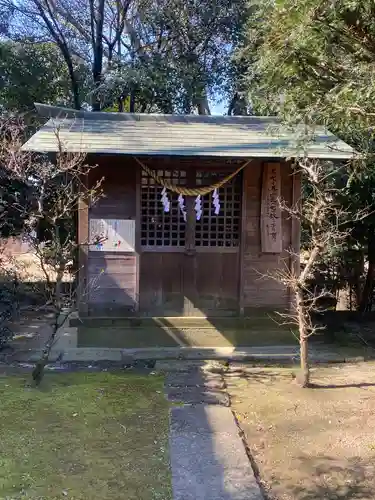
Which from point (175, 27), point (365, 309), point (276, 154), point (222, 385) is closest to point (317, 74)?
point (276, 154)

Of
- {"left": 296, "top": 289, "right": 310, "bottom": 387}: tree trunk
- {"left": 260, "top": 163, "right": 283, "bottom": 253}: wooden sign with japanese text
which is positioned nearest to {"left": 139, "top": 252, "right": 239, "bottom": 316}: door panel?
{"left": 260, "top": 163, "right": 283, "bottom": 253}: wooden sign with japanese text

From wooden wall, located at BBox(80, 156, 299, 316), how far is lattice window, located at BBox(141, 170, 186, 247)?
0.51 ft

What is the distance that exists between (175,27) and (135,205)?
914cm

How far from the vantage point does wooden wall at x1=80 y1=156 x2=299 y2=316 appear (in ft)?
25.3

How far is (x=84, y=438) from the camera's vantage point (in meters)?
4.52

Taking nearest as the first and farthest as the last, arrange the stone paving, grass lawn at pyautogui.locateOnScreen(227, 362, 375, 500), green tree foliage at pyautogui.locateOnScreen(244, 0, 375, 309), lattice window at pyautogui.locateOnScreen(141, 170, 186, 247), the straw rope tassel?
the stone paving → grass lawn at pyautogui.locateOnScreen(227, 362, 375, 500) → green tree foliage at pyautogui.locateOnScreen(244, 0, 375, 309) → the straw rope tassel → lattice window at pyautogui.locateOnScreen(141, 170, 186, 247)

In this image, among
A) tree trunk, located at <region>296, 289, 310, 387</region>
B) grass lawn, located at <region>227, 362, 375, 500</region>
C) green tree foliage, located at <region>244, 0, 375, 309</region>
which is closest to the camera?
grass lawn, located at <region>227, 362, 375, 500</region>

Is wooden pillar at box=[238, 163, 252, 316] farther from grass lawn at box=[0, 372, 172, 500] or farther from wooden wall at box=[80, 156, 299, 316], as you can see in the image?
grass lawn at box=[0, 372, 172, 500]

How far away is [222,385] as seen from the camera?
20.3ft

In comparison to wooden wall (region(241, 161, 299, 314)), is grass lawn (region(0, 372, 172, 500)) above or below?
below

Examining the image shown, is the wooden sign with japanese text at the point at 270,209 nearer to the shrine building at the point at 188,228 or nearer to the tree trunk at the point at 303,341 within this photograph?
the shrine building at the point at 188,228

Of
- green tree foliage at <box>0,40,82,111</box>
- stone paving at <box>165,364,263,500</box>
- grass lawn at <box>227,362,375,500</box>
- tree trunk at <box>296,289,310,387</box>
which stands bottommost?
grass lawn at <box>227,362,375,500</box>

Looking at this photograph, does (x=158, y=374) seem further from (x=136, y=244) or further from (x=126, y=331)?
→ (x=136, y=244)

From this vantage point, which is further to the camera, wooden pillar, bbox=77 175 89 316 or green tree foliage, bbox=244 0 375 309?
wooden pillar, bbox=77 175 89 316
